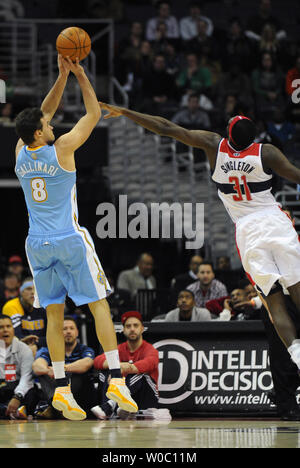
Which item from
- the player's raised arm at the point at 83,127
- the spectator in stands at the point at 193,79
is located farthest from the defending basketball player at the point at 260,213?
the spectator in stands at the point at 193,79

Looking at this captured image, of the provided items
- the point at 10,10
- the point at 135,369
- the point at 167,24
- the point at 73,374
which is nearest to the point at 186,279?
the point at 73,374

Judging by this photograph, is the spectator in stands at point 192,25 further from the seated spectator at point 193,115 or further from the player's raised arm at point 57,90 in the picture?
the player's raised arm at point 57,90

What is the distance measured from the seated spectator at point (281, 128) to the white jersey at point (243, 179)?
7.44 meters

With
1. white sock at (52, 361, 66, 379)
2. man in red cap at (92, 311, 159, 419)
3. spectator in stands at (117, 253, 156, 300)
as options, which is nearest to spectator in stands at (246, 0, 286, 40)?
spectator in stands at (117, 253, 156, 300)

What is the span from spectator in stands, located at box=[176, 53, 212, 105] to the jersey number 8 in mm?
9851

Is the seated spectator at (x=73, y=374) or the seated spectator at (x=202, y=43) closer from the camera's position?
the seated spectator at (x=73, y=374)

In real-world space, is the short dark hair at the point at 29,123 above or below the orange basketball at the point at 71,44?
below

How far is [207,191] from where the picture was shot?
15148 millimetres

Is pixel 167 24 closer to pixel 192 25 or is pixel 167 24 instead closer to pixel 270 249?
pixel 192 25

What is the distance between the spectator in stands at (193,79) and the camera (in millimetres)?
16836

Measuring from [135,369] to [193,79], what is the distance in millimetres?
9057

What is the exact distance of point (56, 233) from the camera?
23.9 feet
